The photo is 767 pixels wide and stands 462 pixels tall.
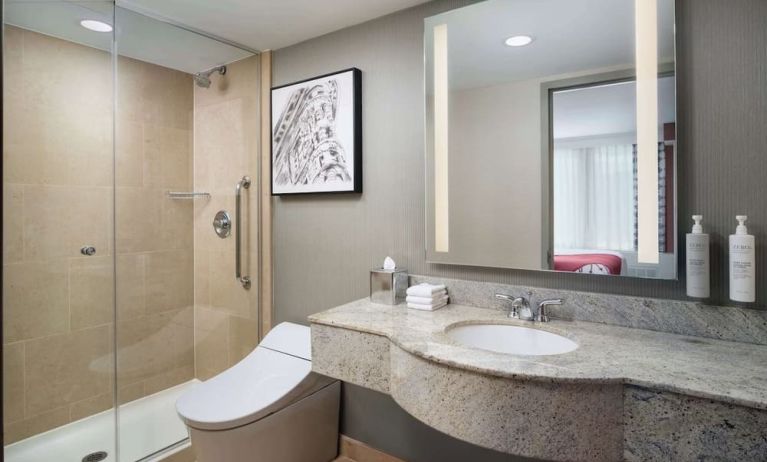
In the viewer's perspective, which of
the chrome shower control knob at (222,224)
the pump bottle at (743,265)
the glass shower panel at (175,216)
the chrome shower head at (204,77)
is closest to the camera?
the pump bottle at (743,265)

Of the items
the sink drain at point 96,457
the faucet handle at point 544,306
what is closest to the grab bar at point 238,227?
the sink drain at point 96,457

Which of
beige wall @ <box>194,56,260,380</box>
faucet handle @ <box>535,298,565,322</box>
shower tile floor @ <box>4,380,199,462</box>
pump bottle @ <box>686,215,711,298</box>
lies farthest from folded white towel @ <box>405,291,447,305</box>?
shower tile floor @ <box>4,380,199,462</box>

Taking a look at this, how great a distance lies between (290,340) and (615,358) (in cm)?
157

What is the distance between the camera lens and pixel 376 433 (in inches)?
77.4

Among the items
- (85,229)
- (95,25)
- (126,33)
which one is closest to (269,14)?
(126,33)

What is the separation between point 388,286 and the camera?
176 cm

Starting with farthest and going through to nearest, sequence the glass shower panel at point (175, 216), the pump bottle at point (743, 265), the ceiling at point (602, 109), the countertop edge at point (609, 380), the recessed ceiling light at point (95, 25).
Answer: the glass shower panel at point (175, 216) < the recessed ceiling light at point (95, 25) < the ceiling at point (602, 109) < the pump bottle at point (743, 265) < the countertop edge at point (609, 380)

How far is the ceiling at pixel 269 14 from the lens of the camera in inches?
72.2

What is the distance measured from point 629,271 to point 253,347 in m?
2.01

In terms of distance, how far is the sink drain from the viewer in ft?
6.20

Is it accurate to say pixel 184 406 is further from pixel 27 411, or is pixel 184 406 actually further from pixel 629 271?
pixel 629 271

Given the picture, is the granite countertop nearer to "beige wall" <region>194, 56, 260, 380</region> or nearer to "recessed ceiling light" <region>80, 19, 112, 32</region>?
"beige wall" <region>194, 56, 260, 380</region>

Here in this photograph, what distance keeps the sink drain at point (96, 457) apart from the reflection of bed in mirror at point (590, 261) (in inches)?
87.2

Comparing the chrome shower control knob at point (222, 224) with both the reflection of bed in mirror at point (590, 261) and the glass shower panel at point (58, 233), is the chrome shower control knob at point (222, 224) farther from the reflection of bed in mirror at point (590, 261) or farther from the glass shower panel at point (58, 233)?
the reflection of bed in mirror at point (590, 261)
